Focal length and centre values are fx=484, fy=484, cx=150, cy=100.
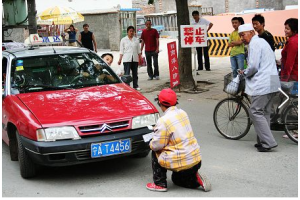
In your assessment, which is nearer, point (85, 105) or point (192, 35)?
point (85, 105)

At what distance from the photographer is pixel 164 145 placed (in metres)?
5.02

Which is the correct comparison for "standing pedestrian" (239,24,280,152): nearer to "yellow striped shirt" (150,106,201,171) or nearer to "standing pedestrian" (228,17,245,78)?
"yellow striped shirt" (150,106,201,171)

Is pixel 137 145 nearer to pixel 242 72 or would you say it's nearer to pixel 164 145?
pixel 164 145

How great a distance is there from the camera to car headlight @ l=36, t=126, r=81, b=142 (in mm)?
5285

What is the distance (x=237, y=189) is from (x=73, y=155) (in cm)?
181

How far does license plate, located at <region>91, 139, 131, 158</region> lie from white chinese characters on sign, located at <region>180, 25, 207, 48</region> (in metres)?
6.38

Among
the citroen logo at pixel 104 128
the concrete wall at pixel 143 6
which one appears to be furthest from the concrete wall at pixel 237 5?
the citroen logo at pixel 104 128

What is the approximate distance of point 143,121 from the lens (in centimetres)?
569

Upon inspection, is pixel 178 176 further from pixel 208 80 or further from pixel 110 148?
pixel 208 80

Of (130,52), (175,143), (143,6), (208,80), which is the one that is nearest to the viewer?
(175,143)

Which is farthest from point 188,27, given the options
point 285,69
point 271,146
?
point 271,146

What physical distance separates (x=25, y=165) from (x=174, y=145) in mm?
1834

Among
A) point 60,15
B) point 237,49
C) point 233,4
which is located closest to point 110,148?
point 237,49

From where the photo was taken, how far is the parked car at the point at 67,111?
17.4ft
